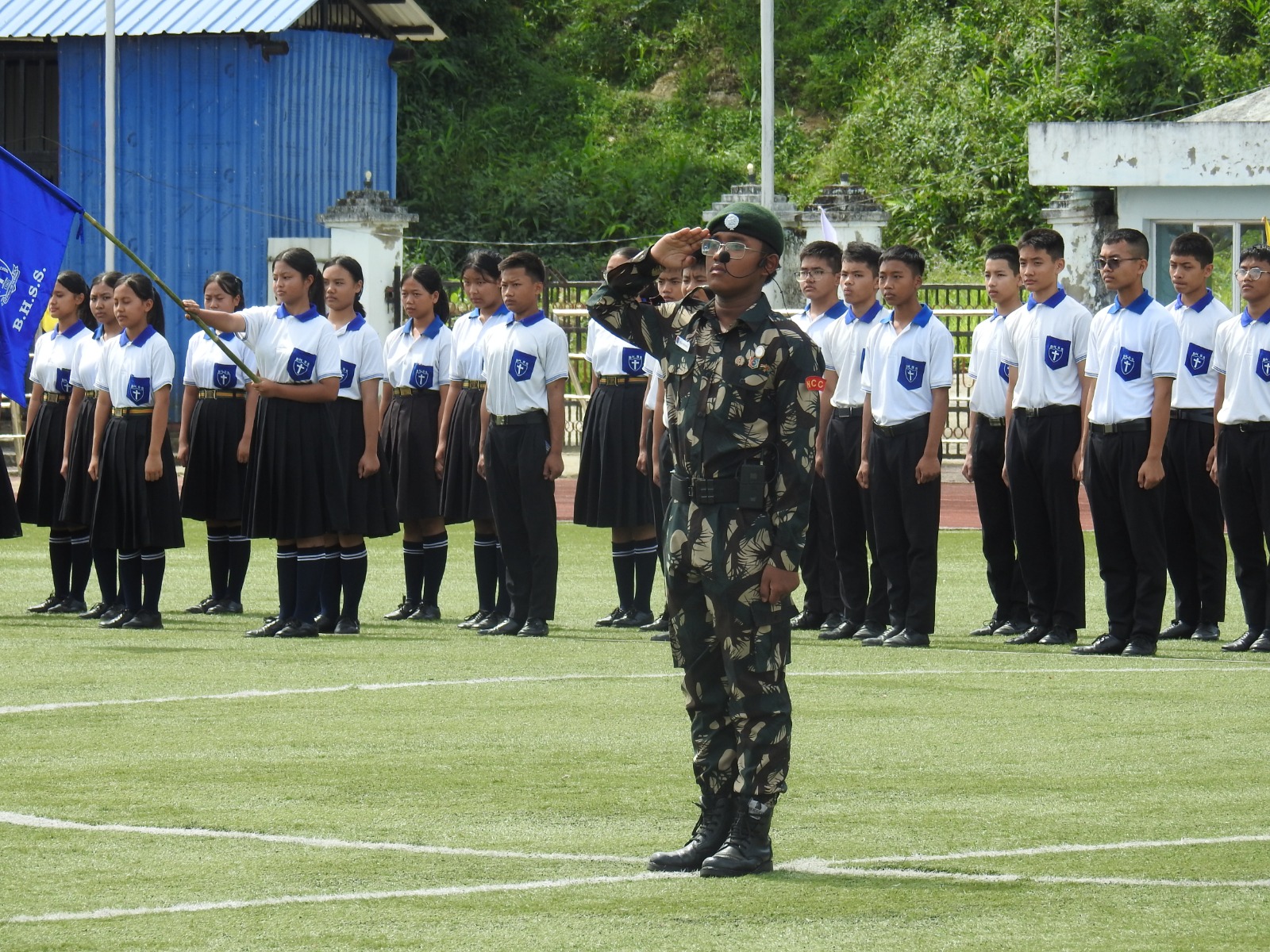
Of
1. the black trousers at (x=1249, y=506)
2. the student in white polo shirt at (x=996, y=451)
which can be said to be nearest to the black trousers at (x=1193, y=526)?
the black trousers at (x=1249, y=506)

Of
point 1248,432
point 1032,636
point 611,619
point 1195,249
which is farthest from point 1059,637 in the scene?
point 611,619

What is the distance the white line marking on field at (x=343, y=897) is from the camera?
16.4ft

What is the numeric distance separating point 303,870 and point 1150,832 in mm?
2315

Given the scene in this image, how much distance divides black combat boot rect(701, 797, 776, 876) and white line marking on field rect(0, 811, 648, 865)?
0.73ft

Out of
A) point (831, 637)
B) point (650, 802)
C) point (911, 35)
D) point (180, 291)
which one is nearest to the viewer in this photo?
point (650, 802)

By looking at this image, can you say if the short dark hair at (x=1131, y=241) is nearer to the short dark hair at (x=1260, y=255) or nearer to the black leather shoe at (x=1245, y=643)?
the short dark hair at (x=1260, y=255)

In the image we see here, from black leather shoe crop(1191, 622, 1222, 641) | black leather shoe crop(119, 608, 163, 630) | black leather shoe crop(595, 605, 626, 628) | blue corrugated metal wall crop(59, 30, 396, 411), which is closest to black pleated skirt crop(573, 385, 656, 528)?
black leather shoe crop(595, 605, 626, 628)

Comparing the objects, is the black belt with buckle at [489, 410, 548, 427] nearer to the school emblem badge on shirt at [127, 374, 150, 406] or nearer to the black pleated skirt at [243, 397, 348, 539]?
the black pleated skirt at [243, 397, 348, 539]

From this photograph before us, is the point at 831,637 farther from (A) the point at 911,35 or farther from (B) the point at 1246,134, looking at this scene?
(A) the point at 911,35

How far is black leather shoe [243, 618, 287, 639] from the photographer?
10.8 meters

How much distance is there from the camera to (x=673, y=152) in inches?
1401

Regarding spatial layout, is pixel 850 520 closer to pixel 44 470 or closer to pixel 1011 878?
pixel 44 470

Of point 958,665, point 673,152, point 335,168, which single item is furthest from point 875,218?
point 958,665

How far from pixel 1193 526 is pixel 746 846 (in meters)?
5.99
